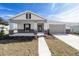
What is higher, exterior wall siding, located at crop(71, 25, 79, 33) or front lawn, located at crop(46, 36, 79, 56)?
exterior wall siding, located at crop(71, 25, 79, 33)

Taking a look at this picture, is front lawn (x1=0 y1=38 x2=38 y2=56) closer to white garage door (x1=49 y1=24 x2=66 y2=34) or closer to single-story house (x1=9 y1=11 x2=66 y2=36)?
single-story house (x1=9 y1=11 x2=66 y2=36)

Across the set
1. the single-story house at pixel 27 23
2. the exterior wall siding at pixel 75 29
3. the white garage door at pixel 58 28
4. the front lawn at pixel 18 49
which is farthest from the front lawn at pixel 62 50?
the exterior wall siding at pixel 75 29

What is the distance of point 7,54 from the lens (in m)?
6.46

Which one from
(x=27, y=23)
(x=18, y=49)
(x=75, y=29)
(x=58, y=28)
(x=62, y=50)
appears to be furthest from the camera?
(x=75, y=29)

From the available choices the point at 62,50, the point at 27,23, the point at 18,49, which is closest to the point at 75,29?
the point at 27,23

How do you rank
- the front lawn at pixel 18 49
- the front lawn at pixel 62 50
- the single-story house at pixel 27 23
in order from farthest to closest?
the single-story house at pixel 27 23 → the front lawn at pixel 18 49 → the front lawn at pixel 62 50

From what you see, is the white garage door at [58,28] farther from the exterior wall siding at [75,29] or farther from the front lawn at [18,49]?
the front lawn at [18,49]

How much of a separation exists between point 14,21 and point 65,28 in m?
7.07

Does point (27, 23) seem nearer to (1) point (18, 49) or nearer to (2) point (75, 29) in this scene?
(2) point (75, 29)

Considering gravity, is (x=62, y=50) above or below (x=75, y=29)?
below

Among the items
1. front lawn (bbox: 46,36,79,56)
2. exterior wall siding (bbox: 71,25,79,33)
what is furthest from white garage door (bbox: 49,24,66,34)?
front lawn (bbox: 46,36,79,56)

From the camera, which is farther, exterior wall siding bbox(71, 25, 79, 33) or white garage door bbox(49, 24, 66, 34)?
exterior wall siding bbox(71, 25, 79, 33)

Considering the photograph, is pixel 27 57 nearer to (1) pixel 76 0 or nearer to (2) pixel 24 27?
(1) pixel 76 0

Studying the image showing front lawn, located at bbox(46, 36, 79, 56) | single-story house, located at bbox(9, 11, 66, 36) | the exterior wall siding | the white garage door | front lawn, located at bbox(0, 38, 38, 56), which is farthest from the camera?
the exterior wall siding
